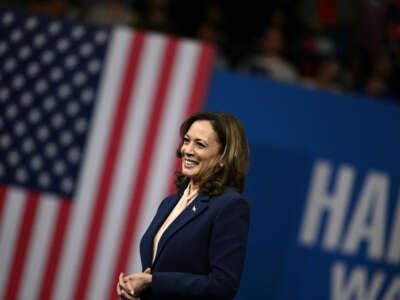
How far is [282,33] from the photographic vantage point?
5930mm

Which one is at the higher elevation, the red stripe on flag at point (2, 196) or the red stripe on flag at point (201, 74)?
the red stripe on flag at point (201, 74)

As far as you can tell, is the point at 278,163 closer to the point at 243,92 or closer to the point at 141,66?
the point at 243,92

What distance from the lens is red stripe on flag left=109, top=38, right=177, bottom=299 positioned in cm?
433

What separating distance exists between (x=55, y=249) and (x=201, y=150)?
2.18m

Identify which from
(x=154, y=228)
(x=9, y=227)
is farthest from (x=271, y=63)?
(x=154, y=228)

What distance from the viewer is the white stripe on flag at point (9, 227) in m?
4.31

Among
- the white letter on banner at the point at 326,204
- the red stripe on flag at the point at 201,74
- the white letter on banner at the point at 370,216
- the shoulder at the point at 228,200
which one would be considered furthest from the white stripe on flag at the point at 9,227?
the shoulder at the point at 228,200

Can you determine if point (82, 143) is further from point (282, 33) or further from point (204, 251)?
point (282, 33)

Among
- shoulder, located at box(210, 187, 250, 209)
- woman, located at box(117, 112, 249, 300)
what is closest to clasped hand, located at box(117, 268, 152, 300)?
woman, located at box(117, 112, 249, 300)

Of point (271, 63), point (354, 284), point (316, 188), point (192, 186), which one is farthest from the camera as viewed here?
point (271, 63)

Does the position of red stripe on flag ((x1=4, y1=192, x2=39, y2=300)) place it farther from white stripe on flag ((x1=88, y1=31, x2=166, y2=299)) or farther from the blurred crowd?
the blurred crowd

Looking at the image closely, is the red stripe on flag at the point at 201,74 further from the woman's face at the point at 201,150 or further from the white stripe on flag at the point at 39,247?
the woman's face at the point at 201,150

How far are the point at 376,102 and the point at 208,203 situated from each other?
2.54 metres

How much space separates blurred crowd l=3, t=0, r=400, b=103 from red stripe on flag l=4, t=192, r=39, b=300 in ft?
4.93
